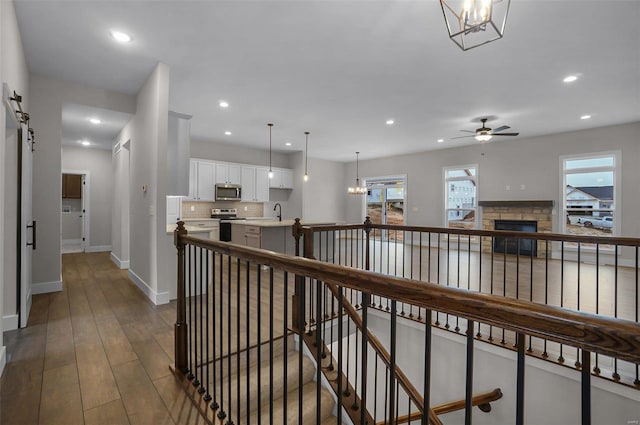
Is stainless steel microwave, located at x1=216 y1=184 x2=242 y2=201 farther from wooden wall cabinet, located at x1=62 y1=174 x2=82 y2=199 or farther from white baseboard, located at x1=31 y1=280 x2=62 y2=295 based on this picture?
wooden wall cabinet, located at x1=62 y1=174 x2=82 y2=199

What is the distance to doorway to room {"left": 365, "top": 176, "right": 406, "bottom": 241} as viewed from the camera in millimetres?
9578

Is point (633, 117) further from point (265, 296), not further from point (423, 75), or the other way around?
point (265, 296)

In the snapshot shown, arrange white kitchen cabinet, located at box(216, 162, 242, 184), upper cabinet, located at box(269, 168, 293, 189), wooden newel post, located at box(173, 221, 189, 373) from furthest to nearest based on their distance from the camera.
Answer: upper cabinet, located at box(269, 168, 293, 189) → white kitchen cabinet, located at box(216, 162, 242, 184) → wooden newel post, located at box(173, 221, 189, 373)

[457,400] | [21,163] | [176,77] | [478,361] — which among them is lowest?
[457,400]

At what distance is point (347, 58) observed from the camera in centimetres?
349

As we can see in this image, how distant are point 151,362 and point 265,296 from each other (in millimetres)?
1793

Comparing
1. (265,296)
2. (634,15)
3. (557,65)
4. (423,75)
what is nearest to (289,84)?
(423,75)

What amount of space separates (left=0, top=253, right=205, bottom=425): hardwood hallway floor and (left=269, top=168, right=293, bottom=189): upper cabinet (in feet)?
18.5

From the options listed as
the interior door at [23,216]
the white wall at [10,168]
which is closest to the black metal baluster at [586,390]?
the white wall at [10,168]

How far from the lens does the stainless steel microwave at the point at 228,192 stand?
304 inches

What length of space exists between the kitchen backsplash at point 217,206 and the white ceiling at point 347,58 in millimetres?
2689

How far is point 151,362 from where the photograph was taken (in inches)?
90.7

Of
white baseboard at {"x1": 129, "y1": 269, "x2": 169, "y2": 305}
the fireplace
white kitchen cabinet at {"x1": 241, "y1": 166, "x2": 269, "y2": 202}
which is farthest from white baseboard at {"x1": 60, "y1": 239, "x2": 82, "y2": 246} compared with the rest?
the fireplace

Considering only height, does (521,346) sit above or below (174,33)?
below
